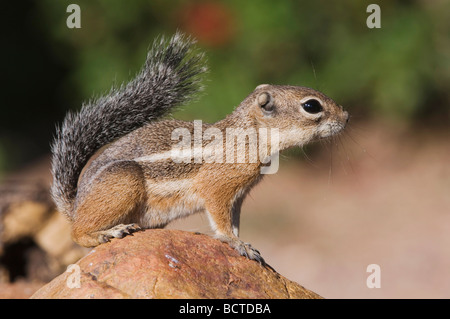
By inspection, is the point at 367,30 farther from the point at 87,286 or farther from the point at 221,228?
the point at 87,286

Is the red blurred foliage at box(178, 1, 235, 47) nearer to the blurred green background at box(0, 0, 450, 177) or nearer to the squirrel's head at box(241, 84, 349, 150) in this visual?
the blurred green background at box(0, 0, 450, 177)

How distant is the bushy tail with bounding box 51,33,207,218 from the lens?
4.75 metres

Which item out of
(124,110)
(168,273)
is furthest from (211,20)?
(168,273)

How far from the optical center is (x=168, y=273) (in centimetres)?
366

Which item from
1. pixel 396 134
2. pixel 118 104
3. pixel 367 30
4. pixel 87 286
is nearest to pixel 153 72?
pixel 118 104

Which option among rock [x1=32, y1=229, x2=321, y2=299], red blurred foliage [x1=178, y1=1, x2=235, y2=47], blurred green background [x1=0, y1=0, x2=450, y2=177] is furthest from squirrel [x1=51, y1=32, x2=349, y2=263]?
red blurred foliage [x1=178, y1=1, x2=235, y2=47]

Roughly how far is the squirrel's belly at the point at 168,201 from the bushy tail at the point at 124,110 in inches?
22.0

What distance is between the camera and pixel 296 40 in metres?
9.66

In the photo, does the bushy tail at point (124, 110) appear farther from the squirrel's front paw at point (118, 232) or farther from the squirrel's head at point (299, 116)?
the squirrel's front paw at point (118, 232)

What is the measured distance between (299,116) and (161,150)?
1115mm

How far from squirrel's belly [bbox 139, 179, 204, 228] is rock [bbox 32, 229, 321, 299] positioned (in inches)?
17.0

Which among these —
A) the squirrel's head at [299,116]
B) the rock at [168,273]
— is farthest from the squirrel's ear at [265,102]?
the rock at [168,273]

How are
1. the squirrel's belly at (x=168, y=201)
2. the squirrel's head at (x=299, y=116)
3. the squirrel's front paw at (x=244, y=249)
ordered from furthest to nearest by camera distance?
the squirrel's head at (x=299, y=116) → the squirrel's belly at (x=168, y=201) → the squirrel's front paw at (x=244, y=249)

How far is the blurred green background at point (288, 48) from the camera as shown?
Answer: 956cm
